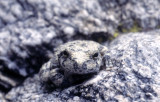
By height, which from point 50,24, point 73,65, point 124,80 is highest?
point 50,24

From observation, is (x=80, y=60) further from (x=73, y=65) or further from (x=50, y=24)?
(x=50, y=24)

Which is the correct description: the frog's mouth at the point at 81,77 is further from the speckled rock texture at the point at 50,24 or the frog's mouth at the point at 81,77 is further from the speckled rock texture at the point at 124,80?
the speckled rock texture at the point at 50,24

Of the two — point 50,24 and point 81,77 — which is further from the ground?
point 50,24

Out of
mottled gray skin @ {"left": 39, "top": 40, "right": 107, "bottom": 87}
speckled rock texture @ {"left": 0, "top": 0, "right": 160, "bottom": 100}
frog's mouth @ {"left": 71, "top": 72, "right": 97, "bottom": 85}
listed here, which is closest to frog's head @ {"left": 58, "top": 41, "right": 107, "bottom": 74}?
mottled gray skin @ {"left": 39, "top": 40, "right": 107, "bottom": 87}

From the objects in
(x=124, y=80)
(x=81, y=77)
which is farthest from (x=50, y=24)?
(x=124, y=80)

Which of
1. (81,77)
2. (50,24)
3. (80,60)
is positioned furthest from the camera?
(50,24)

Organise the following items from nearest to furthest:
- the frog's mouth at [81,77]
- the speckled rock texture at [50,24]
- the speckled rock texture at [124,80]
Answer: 1. the speckled rock texture at [124,80]
2. the frog's mouth at [81,77]
3. the speckled rock texture at [50,24]

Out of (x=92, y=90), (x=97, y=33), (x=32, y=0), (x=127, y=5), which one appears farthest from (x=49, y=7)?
(x=92, y=90)

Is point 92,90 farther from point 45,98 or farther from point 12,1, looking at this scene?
point 12,1

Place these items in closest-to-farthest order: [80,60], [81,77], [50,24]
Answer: [80,60]
[81,77]
[50,24]

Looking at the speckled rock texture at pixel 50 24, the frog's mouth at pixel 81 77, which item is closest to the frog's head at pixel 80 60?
the frog's mouth at pixel 81 77
